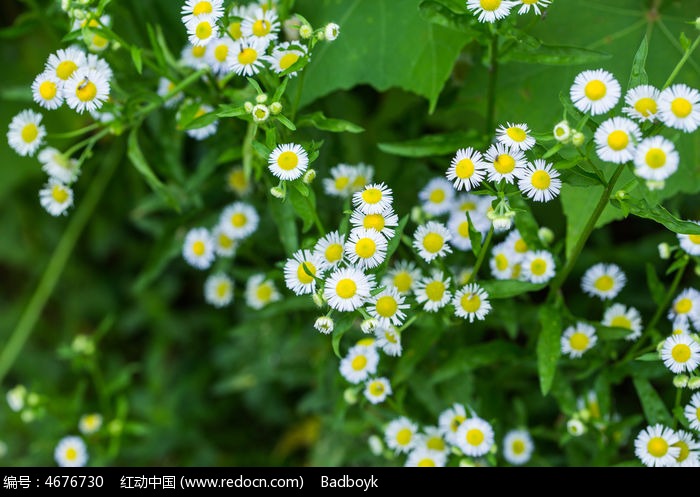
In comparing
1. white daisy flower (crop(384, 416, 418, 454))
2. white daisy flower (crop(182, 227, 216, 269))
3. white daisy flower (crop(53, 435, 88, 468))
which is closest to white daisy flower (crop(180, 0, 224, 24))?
white daisy flower (crop(182, 227, 216, 269))

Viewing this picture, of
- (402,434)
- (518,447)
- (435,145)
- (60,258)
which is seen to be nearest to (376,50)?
(435,145)

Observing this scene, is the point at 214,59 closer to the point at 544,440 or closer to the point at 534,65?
the point at 534,65

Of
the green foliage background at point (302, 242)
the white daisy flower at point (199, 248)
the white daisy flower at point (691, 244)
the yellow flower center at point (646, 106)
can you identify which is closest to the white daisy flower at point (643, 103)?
the yellow flower center at point (646, 106)

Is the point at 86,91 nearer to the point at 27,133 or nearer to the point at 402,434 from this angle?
the point at 27,133

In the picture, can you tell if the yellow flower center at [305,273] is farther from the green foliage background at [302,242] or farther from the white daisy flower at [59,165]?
the white daisy flower at [59,165]

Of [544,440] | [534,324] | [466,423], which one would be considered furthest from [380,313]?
[544,440]

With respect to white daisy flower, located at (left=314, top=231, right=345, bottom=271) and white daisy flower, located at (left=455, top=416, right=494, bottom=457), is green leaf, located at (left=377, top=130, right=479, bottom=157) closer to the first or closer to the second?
white daisy flower, located at (left=314, top=231, right=345, bottom=271)
